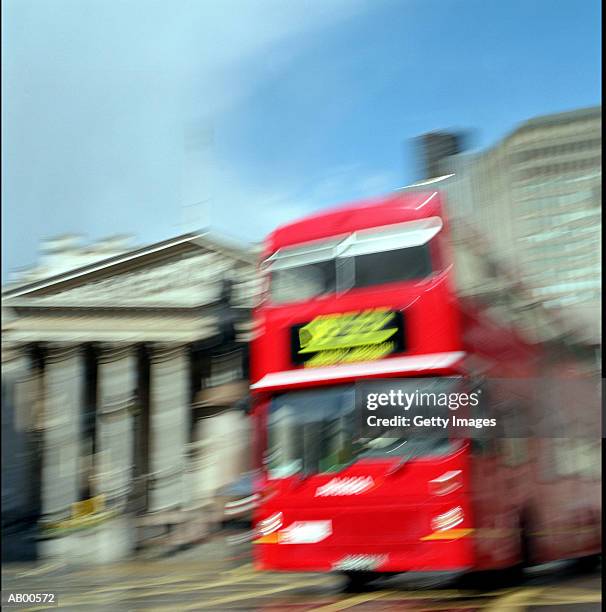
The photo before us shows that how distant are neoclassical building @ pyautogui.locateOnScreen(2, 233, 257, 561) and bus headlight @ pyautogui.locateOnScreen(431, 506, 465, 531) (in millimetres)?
714

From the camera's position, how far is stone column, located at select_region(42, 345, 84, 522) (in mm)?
4133

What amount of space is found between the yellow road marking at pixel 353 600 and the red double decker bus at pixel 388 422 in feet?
0.24

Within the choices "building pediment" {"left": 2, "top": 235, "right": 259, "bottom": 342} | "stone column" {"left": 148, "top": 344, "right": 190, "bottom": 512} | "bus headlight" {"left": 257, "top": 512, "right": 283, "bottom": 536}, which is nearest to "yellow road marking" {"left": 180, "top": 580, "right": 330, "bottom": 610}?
"bus headlight" {"left": 257, "top": 512, "right": 283, "bottom": 536}

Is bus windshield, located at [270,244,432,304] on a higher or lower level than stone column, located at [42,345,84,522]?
Answer: higher

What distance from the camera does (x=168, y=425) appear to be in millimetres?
3928

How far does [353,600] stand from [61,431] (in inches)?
50.9

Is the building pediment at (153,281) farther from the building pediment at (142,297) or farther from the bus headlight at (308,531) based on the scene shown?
the bus headlight at (308,531)

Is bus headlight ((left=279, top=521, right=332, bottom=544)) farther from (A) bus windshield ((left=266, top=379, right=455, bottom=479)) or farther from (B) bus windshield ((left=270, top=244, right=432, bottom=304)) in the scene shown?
(B) bus windshield ((left=270, top=244, right=432, bottom=304))

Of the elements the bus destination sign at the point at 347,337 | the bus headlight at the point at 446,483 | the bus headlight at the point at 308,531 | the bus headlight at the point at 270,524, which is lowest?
the bus headlight at the point at 308,531

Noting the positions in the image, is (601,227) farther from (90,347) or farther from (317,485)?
(90,347)

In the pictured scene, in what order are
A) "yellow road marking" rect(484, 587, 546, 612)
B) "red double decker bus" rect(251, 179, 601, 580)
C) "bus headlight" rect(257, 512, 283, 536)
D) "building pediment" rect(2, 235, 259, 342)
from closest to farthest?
"yellow road marking" rect(484, 587, 546, 612) < "red double decker bus" rect(251, 179, 601, 580) < "bus headlight" rect(257, 512, 283, 536) < "building pediment" rect(2, 235, 259, 342)

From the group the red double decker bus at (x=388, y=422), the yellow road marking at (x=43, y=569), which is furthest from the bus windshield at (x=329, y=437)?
the yellow road marking at (x=43, y=569)

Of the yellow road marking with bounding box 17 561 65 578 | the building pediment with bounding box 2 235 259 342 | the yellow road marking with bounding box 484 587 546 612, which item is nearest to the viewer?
the yellow road marking with bounding box 484 587 546 612

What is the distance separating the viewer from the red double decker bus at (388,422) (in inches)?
147
